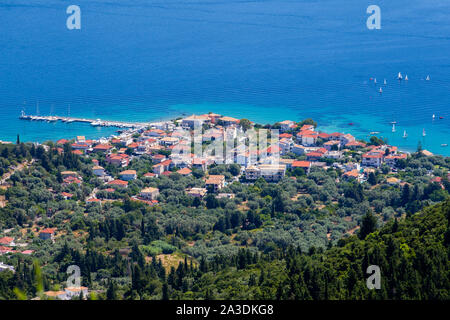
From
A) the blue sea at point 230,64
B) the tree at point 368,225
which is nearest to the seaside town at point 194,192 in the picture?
the tree at point 368,225

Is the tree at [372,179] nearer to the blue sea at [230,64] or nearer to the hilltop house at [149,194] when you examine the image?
the blue sea at [230,64]

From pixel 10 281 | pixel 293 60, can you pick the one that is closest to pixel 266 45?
pixel 293 60

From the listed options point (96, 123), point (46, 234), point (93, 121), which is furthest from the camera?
point (93, 121)

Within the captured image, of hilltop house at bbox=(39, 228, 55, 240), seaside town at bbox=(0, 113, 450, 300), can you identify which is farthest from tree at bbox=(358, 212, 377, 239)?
hilltop house at bbox=(39, 228, 55, 240)
